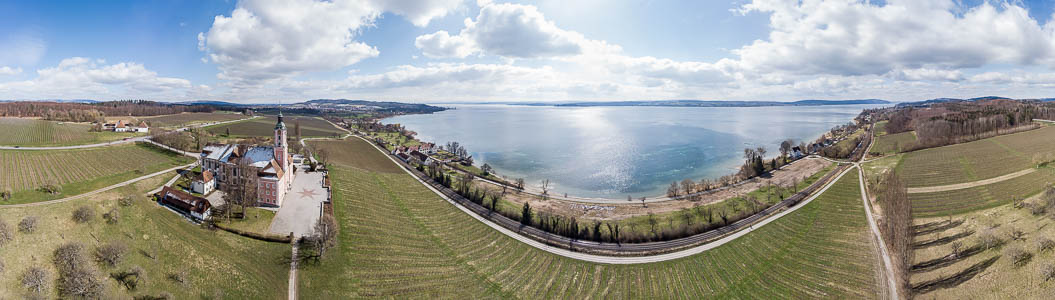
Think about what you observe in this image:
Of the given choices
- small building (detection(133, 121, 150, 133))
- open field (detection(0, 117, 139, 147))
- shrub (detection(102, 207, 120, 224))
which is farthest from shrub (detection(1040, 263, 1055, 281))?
small building (detection(133, 121, 150, 133))

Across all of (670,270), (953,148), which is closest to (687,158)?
(953,148)

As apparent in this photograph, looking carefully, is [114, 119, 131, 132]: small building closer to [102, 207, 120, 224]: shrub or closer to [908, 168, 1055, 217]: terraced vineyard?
[102, 207, 120, 224]: shrub

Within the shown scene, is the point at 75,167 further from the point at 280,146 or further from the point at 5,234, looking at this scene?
the point at 5,234

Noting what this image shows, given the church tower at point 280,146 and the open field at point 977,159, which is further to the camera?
the open field at point 977,159

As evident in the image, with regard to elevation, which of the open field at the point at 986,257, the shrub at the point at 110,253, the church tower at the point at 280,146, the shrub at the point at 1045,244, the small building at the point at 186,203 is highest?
the church tower at the point at 280,146

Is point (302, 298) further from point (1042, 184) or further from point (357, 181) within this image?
point (1042, 184)

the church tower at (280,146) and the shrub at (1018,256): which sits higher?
the church tower at (280,146)

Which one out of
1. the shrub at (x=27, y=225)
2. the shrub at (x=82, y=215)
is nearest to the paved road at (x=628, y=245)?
the shrub at (x=82, y=215)

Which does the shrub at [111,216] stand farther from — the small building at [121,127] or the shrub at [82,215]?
the small building at [121,127]

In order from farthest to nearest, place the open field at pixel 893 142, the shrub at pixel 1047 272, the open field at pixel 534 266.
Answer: the open field at pixel 893 142 → the open field at pixel 534 266 → the shrub at pixel 1047 272
